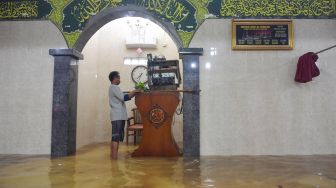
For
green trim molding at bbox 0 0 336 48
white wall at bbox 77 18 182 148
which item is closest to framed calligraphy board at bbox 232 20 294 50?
green trim molding at bbox 0 0 336 48

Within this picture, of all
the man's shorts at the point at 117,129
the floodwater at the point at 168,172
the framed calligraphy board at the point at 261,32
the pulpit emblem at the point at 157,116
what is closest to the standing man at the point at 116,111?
the man's shorts at the point at 117,129

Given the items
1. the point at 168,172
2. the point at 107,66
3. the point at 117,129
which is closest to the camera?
the point at 168,172

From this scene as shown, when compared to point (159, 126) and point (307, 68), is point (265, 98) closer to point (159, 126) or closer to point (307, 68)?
point (307, 68)

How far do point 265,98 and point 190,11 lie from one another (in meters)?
1.92

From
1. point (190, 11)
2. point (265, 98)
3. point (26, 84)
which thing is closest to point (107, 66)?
point (26, 84)

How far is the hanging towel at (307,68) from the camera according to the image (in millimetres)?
4863

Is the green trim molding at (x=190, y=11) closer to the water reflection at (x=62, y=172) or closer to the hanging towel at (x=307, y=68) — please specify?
the hanging towel at (x=307, y=68)

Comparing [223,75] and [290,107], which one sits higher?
[223,75]

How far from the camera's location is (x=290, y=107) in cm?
504

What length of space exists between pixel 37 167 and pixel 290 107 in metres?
3.95

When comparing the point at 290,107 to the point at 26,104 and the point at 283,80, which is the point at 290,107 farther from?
the point at 26,104

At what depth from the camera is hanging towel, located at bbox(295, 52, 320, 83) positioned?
486cm

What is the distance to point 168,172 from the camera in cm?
362

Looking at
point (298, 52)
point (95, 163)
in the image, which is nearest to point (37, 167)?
point (95, 163)
